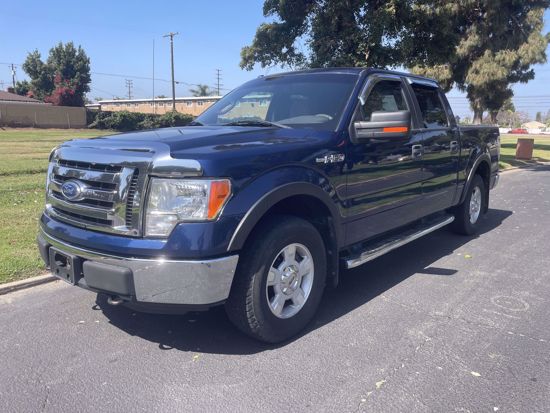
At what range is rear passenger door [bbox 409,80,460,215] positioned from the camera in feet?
16.9

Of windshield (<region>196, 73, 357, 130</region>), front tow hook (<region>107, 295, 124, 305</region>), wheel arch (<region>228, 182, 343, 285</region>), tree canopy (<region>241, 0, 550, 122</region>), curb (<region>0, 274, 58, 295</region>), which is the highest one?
tree canopy (<region>241, 0, 550, 122</region>)

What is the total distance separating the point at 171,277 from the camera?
2914mm

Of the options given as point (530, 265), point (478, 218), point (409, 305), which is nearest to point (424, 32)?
point (478, 218)

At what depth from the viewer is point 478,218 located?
7.11 m

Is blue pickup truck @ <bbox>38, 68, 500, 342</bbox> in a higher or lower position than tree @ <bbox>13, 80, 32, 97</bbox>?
lower

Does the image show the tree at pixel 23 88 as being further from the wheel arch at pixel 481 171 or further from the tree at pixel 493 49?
the wheel arch at pixel 481 171

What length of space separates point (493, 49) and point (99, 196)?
23.6 m

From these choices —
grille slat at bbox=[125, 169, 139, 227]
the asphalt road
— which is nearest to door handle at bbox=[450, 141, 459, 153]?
the asphalt road

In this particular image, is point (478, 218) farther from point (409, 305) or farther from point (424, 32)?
point (424, 32)

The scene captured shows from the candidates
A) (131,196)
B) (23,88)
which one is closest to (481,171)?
(131,196)

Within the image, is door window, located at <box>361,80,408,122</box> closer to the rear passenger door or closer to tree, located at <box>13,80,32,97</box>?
the rear passenger door

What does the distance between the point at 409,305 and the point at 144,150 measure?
262cm

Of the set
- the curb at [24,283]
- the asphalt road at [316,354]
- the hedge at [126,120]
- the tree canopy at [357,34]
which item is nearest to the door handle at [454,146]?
the asphalt road at [316,354]

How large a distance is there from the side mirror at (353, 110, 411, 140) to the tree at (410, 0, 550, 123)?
1549 cm
